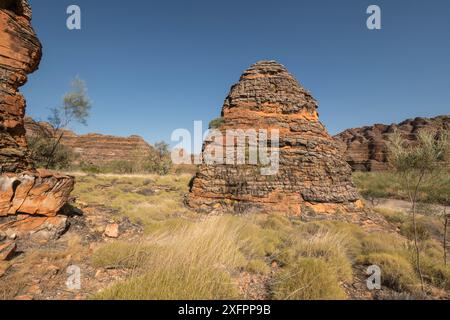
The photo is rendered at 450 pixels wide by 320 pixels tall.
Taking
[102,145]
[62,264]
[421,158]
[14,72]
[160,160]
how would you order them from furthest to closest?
[102,145] → [160,160] → [14,72] → [421,158] → [62,264]

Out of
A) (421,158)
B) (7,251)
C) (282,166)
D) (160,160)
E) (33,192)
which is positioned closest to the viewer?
(7,251)

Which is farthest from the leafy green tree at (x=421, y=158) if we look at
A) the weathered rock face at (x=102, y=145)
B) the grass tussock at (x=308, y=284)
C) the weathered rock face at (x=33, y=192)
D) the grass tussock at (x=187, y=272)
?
the weathered rock face at (x=102, y=145)

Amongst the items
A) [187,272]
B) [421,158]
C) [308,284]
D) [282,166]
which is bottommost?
[308,284]

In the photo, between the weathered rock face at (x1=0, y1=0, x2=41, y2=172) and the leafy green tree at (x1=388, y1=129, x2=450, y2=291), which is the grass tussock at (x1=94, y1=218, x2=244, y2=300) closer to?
the leafy green tree at (x1=388, y1=129, x2=450, y2=291)

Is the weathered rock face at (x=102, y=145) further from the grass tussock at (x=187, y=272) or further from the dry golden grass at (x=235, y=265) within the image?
the grass tussock at (x=187, y=272)

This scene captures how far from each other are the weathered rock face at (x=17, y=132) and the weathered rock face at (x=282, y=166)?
7.14 m

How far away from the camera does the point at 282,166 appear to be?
1188 centimetres

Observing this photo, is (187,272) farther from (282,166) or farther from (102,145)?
(102,145)

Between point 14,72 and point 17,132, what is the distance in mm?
1565

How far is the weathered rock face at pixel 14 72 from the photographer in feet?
17.0

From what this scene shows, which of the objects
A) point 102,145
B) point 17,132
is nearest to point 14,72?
point 17,132

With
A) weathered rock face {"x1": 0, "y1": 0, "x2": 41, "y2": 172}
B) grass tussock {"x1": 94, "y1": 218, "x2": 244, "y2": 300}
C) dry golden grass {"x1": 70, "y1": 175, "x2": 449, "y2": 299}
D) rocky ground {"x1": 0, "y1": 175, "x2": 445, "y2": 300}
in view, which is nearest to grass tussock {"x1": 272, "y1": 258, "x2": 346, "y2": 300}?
dry golden grass {"x1": 70, "y1": 175, "x2": 449, "y2": 299}
